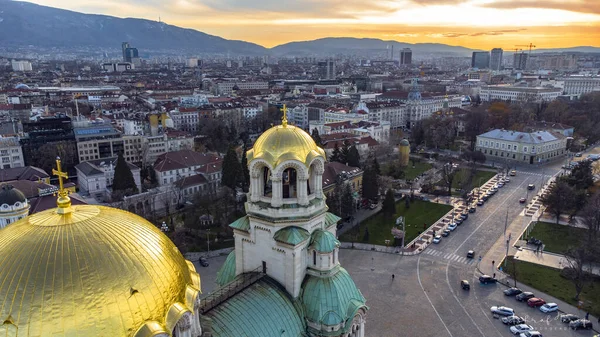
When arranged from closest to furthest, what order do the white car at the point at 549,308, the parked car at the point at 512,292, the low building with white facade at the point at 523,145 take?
the white car at the point at 549,308 < the parked car at the point at 512,292 < the low building with white facade at the point at 523,145

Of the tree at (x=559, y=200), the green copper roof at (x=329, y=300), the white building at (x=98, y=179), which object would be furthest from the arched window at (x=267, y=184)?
the white building at (x=98, y=179)

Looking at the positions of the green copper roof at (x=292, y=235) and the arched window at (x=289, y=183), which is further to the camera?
the arched window at (x=289, y=183)

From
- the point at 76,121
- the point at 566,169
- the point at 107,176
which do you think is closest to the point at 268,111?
the point at 76,121

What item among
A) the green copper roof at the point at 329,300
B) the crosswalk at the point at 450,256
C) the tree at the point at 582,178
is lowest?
the crosswalk at the point at 450,256

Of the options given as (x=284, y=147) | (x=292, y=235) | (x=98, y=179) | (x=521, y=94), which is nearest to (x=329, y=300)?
(x=292, y=235)

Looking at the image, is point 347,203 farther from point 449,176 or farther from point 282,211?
point 282,211

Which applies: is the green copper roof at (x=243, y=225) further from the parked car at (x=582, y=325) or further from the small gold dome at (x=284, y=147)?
the parked car at (x=582, y=325)
